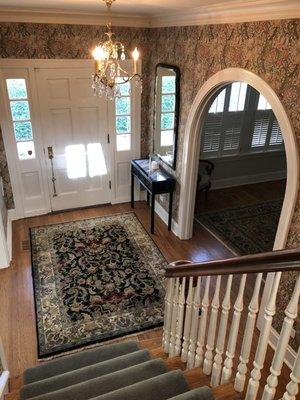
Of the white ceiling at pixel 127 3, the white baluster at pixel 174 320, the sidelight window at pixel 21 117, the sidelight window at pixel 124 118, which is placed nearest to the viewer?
the white baluster at pixel 174 320

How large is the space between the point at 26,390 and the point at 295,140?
2630mm

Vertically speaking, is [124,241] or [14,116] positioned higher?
[14,116]

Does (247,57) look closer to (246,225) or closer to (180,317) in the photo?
(180,317)

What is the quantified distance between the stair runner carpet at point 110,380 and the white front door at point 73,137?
317 centimetres

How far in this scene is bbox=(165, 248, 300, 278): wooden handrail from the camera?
1.03 metres

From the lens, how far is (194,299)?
183cm

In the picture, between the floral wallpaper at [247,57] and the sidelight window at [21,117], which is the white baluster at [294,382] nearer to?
the floral wallpaper at [247,57]

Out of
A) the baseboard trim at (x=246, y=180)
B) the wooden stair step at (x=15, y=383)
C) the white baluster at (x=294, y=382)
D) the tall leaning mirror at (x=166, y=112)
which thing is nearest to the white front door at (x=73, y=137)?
the tall leaning mirror at (x=166, y=112)

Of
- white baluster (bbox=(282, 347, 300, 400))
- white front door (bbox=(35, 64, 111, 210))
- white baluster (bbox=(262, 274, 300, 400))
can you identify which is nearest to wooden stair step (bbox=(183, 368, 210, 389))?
white baluster (bbox=(262, 274, 300, 400))

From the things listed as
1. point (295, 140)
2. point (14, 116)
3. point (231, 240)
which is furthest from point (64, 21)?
point (231, 240)

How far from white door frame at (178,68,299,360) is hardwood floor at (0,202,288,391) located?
0.29 metres

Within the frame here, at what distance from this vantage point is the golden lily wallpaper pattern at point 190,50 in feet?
8.45

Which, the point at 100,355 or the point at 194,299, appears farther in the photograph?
the point at 100,355

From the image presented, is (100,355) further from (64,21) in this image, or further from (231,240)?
(64,21)
